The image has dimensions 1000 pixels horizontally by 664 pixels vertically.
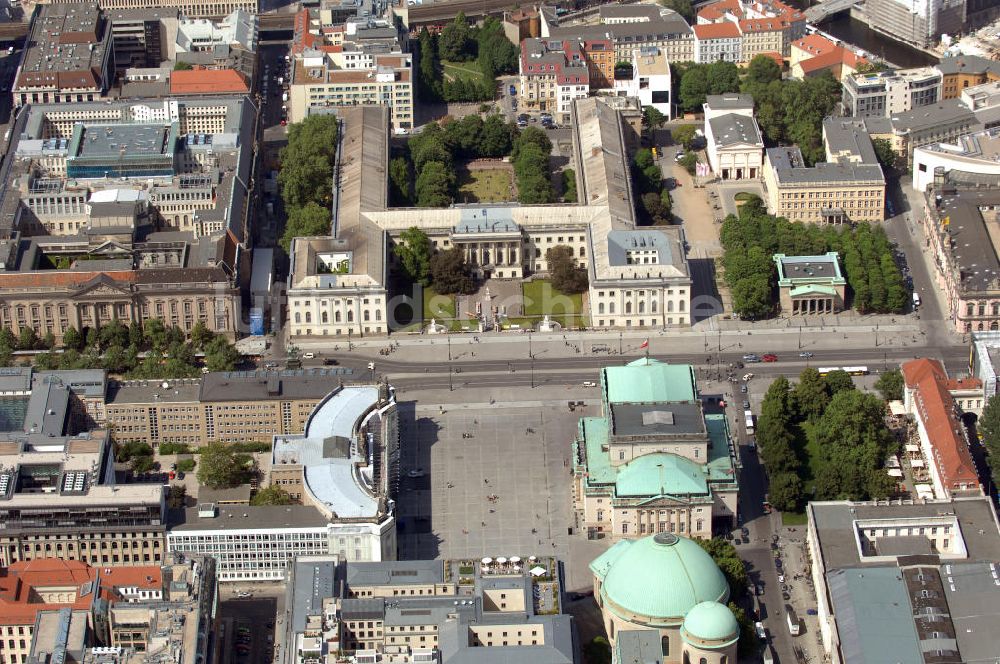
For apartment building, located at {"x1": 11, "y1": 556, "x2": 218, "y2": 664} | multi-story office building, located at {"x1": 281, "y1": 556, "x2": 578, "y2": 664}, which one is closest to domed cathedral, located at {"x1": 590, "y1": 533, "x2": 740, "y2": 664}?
multi-story office building, located at {"x1": 281, "y1": 556, "x2": 578, "y2": 664}

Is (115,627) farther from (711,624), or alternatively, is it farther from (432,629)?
(711,624)

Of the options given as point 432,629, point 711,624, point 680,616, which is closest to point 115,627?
point 432,629

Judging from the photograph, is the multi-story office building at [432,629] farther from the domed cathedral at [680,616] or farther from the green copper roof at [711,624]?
the green copper roof at [711,624]

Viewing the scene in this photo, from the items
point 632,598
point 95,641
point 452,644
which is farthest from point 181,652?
point 632,598

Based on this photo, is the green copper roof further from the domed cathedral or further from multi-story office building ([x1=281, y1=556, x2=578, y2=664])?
multi-story office building ([x1=281, y1=556, x2=578, y2=664])

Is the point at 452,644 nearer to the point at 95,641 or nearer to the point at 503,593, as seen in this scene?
the point at 503,593

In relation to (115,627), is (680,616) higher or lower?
lower

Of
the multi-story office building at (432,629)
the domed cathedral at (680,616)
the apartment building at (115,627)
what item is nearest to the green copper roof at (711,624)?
the domed cathedral at (680,616)
